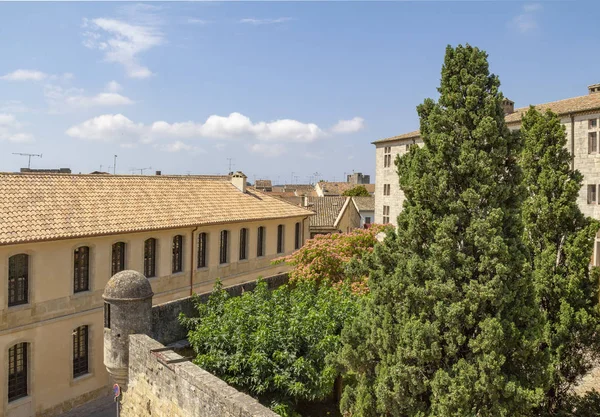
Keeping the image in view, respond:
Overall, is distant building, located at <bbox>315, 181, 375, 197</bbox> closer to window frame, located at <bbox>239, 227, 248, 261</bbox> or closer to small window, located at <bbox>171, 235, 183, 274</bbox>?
window frame, located at <bbox>239, 227, 248, 261</bbox>

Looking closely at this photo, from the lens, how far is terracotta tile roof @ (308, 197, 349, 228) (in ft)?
157

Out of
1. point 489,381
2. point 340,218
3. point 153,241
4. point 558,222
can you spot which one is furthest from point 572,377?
point 340,218

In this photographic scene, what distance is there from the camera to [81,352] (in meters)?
18.7

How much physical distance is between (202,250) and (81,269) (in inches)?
262

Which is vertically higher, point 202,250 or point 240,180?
point 240,180

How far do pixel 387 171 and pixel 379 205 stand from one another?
9.73ft

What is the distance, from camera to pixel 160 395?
1188 centimetres

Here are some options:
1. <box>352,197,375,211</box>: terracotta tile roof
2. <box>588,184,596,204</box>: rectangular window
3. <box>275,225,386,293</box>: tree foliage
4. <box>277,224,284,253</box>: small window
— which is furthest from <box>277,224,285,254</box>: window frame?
<box>352,197,375,211</box>: terracotta tile roof

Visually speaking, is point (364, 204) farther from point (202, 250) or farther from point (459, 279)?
point (459, 279)

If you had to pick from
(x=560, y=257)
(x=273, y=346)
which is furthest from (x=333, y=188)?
(x=273, y=346)

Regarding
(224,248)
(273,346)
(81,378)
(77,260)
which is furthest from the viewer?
(224,248)

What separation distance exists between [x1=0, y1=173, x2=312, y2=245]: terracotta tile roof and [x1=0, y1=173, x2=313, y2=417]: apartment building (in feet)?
0.17

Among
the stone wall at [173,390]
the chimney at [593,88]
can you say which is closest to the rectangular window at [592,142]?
the chimney at [593,88]

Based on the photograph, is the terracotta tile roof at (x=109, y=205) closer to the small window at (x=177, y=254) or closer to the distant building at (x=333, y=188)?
the small window at (x=177, y=254)
